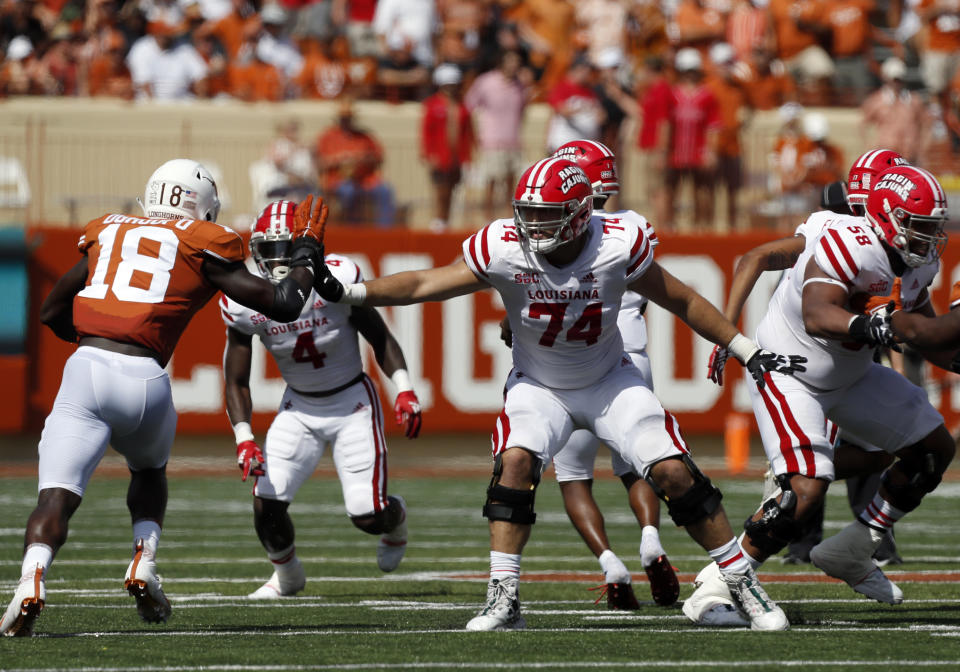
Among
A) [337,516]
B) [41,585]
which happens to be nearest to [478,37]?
[337,516]

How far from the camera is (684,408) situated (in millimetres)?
16234

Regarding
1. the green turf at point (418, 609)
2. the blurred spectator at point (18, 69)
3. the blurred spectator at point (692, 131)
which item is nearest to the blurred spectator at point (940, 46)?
the blurred spectator at point (692, 131)

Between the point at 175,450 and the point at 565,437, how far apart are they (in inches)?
385

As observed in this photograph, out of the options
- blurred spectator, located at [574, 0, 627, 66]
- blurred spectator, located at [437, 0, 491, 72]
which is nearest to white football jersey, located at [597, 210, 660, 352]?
blurred spectator, located at [437, 0, 491, 72]

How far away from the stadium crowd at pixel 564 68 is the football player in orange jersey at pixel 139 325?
9681mm

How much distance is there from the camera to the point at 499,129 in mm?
16219

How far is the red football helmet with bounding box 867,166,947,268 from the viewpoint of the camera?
644cm

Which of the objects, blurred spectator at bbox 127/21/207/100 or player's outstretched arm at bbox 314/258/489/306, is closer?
player's outstretched arm at bbox 314/258/489/306

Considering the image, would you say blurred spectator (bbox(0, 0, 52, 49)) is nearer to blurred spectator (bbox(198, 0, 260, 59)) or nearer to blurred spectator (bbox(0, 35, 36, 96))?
blurred spectator (bbox(0, 35, 36, 96))

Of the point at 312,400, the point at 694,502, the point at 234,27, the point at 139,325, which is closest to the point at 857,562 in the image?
the point at 694,502

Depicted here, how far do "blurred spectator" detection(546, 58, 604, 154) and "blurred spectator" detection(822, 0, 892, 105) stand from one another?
366 cm

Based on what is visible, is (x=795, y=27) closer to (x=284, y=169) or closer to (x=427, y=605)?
(x=284, y=169)

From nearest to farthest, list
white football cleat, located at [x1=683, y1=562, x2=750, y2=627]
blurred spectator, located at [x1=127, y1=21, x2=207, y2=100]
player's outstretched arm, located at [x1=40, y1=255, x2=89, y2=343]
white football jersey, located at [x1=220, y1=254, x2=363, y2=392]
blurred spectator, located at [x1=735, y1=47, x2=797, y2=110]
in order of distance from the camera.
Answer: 1. player's outstretched arm, located at [x1=40, y1=255, x2=89, y2=343]
2. white football cleat, located at [x1=683, y1=562, x2=750, y2=627]
3. white football jersey, located at [x1=220, y1=254, x2=363, y2=392]
4. blurred spectator, located at [x1=127, y1=21, x2=207, y2=100]
5. blurred spectator, located at [x1=735, y1=47, x2=797, y2=110]

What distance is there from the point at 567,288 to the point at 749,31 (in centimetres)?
1243
